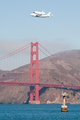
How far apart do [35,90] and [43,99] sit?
38673 mm

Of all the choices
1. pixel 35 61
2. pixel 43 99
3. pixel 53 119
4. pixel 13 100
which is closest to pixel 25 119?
pixel 53 119

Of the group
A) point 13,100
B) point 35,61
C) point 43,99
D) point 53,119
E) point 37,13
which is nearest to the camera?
point 53,119

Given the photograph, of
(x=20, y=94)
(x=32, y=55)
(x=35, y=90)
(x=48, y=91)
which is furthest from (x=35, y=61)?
(x=20, y=94)

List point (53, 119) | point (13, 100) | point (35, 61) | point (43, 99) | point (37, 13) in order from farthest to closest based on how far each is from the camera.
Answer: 1. point (13, 100)
2. point (43, 99)
3. point (35, 61)
4. point (37, 13)
5. point (53, 119)

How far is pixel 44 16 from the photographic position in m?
104

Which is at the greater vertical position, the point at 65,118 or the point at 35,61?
the point at 35,61

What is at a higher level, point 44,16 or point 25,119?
point 44,16

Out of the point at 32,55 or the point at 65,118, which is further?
the point at 32,55

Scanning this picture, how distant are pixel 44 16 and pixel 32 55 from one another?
40439mm

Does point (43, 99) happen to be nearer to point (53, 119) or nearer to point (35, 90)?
point (35, 90)

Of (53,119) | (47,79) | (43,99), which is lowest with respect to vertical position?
(53,119)

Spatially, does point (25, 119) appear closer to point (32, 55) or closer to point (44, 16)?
point (44, 16)

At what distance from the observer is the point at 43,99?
17738 centimetres

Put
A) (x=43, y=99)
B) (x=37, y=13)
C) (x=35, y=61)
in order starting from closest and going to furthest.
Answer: (x=37, y=13), (x=35, y=61), (x=43, y=99)
